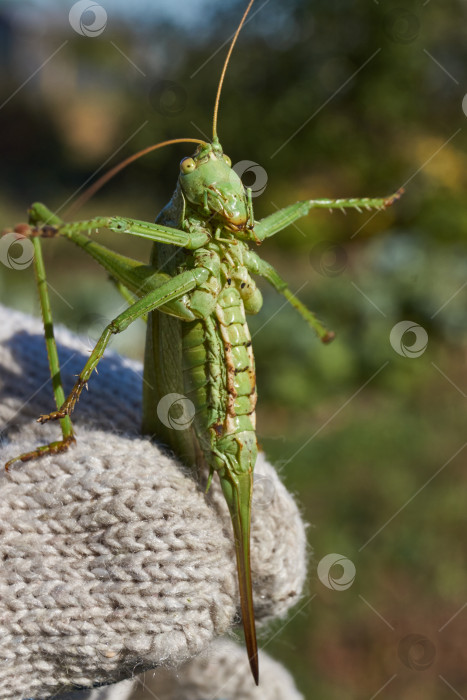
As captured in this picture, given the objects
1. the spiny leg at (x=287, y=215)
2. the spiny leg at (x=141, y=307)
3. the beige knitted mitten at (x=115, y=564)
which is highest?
the spiny leg at (x=287, y=215)

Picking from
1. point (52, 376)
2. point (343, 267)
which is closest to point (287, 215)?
point (52, 376)

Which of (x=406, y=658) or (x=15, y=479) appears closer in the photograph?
(x=15, y=479)

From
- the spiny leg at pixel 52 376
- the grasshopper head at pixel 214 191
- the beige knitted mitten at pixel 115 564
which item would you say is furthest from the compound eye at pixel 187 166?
the beige knitted mitten at pixel 115 564

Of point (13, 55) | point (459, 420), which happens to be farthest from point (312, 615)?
point (13, 55)

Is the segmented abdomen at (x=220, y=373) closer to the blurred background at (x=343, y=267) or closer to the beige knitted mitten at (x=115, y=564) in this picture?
the beige knitted mitten at (x=115, y=564)

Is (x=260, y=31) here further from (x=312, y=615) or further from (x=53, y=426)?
(x=53, y=426)
